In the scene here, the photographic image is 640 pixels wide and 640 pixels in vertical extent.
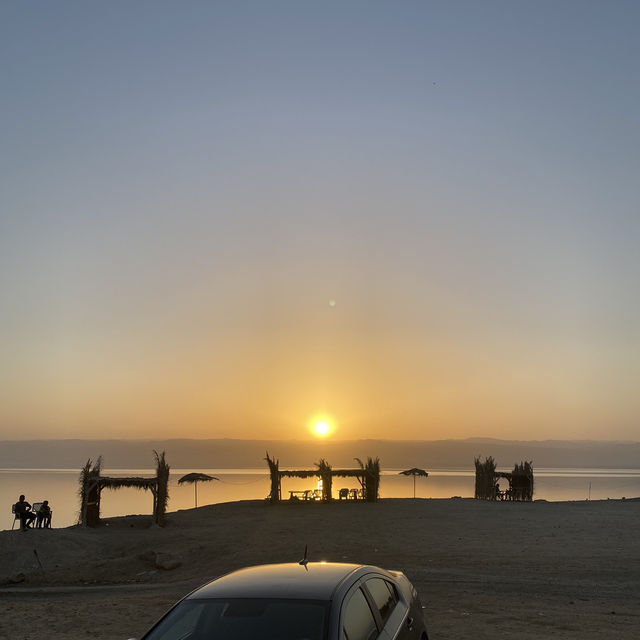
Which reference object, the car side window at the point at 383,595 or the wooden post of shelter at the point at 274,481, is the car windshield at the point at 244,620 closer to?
the car side window at the point at 383,595

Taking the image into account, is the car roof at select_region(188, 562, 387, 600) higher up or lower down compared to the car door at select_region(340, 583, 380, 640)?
higher up

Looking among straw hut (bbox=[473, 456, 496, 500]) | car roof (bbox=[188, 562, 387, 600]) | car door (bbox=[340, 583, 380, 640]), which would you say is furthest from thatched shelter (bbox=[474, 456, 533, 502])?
car door (bbox=[340, 583, 380, 640])

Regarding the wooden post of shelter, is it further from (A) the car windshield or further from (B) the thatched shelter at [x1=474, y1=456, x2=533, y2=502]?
(A) the car windshield

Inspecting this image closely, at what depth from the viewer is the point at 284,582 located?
5.58m

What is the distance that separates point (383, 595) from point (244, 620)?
163cm

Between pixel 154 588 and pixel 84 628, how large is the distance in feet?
17.7

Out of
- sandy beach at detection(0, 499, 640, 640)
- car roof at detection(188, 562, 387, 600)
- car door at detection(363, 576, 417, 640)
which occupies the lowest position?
sandy beach at detection(0, 499, 640, 640)

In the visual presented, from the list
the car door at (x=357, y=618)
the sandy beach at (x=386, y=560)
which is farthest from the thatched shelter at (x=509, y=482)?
the car door at (x=357, y=618)

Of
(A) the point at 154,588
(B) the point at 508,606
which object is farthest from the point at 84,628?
(B) the point at 508,606

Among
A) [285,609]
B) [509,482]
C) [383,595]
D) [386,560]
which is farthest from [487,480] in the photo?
[285,609]

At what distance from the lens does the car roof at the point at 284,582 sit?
5.30 m

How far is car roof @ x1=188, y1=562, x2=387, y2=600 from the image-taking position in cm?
530

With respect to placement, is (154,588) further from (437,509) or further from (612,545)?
(437,509)

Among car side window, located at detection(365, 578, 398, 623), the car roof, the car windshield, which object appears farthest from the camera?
car side window, located at detection(365, 578, 398, 623)
